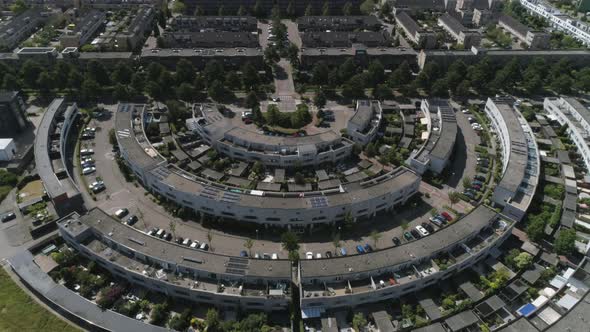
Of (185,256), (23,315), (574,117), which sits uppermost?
(574,117)

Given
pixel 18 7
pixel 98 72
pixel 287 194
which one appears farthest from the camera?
pixel 18 7

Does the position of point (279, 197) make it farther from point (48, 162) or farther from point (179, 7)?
point (179, 7)

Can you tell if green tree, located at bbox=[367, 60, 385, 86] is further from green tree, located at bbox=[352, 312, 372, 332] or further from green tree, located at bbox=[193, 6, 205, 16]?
green tree, located at bbox=[193, 6, 205, 16]

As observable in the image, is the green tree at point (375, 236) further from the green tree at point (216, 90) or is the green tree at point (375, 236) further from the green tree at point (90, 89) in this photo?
the green tree at point (90, 89)

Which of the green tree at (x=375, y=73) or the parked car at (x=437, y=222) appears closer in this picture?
the parked car at (x=437, y=222)

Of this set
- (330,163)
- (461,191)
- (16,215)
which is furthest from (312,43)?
(16,215)

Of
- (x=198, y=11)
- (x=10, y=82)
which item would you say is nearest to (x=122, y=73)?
(x=10, y=82)

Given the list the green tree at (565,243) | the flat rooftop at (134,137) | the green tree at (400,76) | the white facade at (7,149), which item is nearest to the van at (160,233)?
the flat rooftop at (134,137)
